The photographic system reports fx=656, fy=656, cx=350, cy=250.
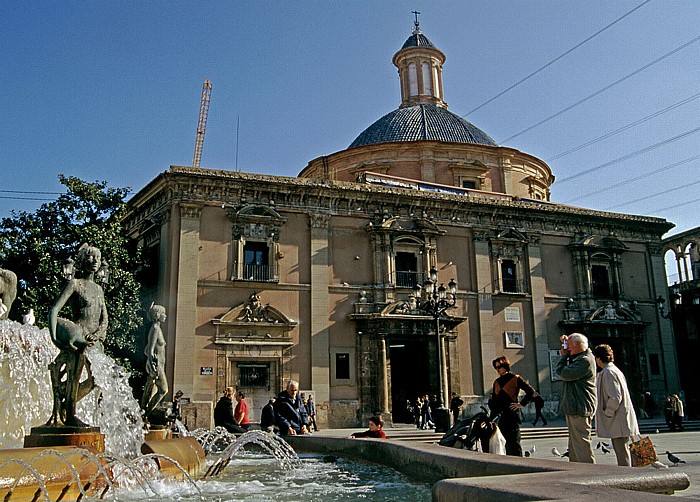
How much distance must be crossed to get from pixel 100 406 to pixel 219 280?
13218 mm

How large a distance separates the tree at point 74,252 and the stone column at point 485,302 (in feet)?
39.5

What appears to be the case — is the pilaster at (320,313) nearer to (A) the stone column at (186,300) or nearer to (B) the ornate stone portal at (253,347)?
(B) the ornate stone portal at (253,347)

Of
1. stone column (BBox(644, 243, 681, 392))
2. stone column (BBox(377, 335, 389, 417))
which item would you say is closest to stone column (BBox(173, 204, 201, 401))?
stone column (BBox(377, 335, 389, 417))

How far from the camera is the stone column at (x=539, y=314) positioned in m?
→ 24.7

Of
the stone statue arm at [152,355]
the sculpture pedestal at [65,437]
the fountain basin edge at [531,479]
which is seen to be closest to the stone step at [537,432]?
the stone statue arm at [152,355]

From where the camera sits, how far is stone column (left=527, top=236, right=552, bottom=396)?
2469cm

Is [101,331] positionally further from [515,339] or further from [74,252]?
[515,339]

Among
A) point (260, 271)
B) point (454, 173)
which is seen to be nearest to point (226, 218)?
point (260, 271)

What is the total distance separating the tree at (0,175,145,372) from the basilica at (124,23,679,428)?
4.02 ft

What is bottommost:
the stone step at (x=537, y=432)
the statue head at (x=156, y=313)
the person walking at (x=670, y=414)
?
the stone step at (x=537, y=432)

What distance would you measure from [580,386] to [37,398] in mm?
6298

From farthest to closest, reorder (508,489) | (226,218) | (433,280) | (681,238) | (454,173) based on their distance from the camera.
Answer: (681,238), (454,173), (226,218), (433,280), (508,489)

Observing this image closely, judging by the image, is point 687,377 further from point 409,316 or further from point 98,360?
point 98,360

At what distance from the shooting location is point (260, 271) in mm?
21625
